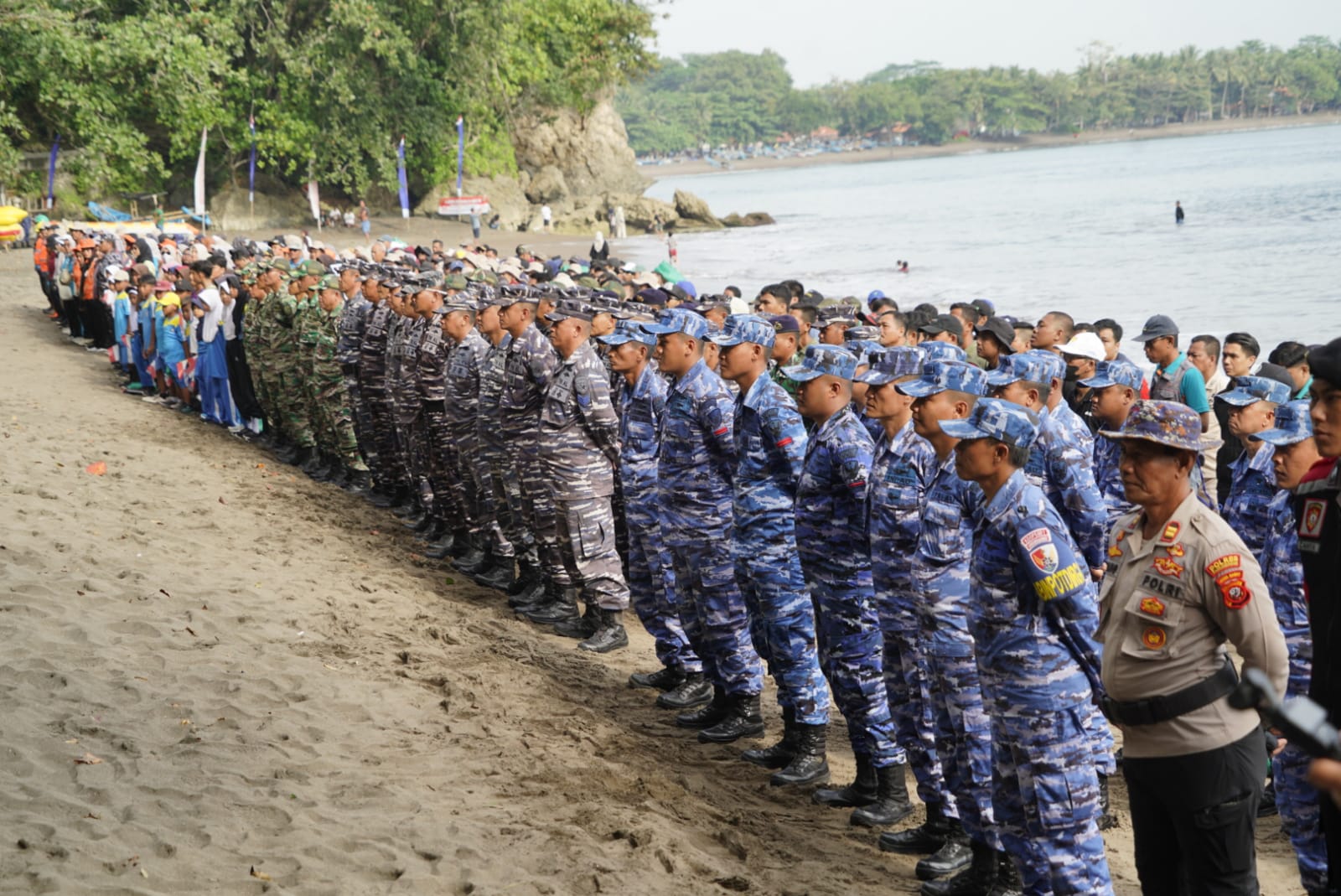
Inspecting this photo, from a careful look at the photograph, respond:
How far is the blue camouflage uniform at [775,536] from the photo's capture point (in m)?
6.26

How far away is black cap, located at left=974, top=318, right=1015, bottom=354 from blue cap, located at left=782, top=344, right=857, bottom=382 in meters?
3.52

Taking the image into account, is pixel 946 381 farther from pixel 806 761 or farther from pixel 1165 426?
pixel 806 761

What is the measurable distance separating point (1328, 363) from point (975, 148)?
155 metres

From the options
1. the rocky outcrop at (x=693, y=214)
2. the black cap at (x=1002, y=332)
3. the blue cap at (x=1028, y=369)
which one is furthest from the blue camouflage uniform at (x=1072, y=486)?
the rocky outcrop at (x=693, y=214)

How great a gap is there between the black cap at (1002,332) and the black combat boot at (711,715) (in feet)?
11.7

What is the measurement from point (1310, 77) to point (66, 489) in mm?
144825

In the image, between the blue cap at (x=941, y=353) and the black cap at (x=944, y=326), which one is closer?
the blue cap at (x=941, y=353)

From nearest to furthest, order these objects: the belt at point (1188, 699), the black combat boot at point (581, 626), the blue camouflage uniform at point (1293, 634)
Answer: the belt at point (1188, 699), the blue camouflage uniform at point (1293, 634), the black combat boot at point (581, 626)

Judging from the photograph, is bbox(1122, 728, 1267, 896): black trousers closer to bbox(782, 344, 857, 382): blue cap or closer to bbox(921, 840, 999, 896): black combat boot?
bbox(921, 840, 999, 896): black combat boot

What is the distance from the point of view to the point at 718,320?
996cm

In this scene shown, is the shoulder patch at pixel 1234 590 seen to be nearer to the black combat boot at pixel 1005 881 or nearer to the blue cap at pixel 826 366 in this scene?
the black combat boot at pixel 1005 881

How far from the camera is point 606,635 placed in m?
8.67

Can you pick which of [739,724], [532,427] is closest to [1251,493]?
[739,724]

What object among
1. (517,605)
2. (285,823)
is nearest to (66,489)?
(517,605)
